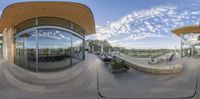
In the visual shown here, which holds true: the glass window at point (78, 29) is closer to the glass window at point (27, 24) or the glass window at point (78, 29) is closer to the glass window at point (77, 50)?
the glass window at point (77, 50)

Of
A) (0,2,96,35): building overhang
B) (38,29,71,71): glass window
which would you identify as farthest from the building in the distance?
(38,29,71,71): glass window

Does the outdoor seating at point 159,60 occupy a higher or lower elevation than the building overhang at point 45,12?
lower

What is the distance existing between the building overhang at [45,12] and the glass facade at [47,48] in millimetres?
61

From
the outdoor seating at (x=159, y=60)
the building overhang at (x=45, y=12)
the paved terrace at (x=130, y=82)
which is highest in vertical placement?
the building overhang at (x=45, y=12)

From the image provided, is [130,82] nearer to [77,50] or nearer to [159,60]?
[159,60]

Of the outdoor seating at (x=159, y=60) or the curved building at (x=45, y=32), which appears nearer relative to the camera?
the curved building at (x=45, y=32)

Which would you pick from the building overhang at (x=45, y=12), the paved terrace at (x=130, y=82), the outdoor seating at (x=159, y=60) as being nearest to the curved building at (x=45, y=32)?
the building overhang at (x=45, y=12)

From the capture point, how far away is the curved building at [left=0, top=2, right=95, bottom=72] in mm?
785

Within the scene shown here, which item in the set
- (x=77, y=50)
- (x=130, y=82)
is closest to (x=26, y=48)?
(x=77, y=50)

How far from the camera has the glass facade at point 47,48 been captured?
83 cm

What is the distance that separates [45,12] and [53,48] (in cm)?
15

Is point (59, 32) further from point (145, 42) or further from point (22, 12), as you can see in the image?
point (145, 42)

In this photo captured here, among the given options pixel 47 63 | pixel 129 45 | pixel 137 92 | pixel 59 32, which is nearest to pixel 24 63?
pixel 47 63

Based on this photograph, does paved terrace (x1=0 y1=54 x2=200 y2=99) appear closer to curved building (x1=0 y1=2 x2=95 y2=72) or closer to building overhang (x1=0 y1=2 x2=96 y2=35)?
curved building (x1=0 y1=2 x2=95 y2=72)
